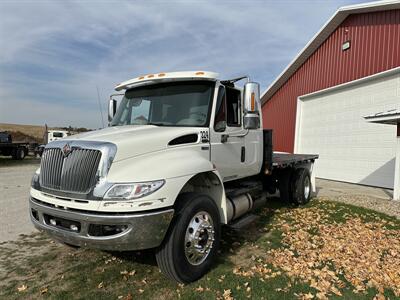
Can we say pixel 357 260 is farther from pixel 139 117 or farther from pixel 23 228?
pixel 23 228

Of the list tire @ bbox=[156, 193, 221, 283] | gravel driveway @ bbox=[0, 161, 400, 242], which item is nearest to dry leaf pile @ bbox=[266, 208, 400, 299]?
tire @ bbox=[156, 193, 221, 283]

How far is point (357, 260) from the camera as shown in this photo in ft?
16.1

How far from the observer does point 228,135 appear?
512 cm

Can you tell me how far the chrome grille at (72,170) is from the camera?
3.62m

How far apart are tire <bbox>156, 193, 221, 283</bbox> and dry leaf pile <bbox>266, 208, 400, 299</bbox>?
829 mm

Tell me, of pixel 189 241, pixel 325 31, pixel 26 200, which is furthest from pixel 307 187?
pixel 325 31

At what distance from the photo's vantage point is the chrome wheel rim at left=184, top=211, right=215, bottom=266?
4016mm

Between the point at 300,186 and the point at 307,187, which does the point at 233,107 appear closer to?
the point at 300,186

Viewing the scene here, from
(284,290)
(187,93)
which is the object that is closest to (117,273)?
(284,290)

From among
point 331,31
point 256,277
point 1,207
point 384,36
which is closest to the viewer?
point 256,277

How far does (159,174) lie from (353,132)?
12313 millimetres

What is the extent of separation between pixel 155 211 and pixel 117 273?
55.1 inches

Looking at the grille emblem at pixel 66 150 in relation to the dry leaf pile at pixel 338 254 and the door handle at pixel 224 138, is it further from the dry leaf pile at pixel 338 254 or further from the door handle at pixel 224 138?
the dry leaf pile at pixel 338 254

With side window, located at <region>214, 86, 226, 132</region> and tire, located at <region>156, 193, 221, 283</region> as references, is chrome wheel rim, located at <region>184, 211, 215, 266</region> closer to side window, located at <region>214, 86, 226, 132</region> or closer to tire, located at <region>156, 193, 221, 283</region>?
tire, located at <region>156, 193, 221, 283</region>
